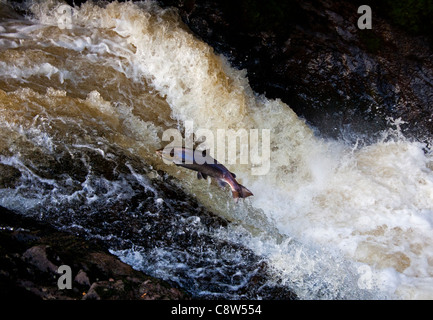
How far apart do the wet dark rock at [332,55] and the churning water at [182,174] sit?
0.88ft

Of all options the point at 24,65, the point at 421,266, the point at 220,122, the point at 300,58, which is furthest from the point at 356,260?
the point at 24,65

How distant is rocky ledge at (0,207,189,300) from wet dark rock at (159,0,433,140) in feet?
12.0

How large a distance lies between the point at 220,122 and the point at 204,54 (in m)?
1.05

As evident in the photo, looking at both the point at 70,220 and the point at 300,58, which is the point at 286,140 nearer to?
the point at 300,58

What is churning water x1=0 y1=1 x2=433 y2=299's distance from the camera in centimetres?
385

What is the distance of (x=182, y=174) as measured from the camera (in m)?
4.82

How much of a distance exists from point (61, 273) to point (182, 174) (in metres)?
2.04

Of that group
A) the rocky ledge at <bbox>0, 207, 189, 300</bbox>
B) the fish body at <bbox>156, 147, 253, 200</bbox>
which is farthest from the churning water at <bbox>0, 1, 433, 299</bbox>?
the fish body at <bbox>156, 147, 253, 200</bbox>

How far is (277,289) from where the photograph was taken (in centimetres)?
363

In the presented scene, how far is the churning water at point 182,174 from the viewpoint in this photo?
3850 mm
